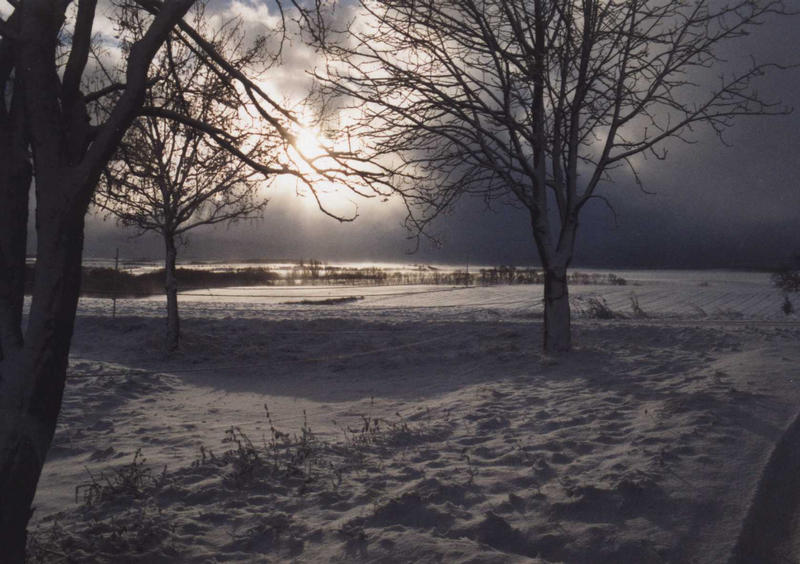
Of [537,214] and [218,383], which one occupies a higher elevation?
[537,214]

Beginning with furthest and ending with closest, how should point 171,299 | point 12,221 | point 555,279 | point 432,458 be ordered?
point 171,299 < point 555,279 < point 432,458 < point 12,221

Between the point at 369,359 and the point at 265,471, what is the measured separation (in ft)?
23.7

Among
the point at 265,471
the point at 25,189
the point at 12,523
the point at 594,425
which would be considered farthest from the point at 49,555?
the point at 594,425

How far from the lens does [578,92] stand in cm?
1003

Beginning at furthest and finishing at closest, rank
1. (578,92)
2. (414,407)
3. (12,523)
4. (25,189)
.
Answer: (578,92) < (414,407) < (25,189) < (12,523)

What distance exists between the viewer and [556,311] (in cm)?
1038

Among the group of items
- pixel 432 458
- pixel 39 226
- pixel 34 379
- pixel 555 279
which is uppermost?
pixel 39 226

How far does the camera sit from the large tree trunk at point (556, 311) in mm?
10336

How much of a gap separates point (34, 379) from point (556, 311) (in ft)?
28.6

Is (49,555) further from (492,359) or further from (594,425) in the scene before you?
(492,359)

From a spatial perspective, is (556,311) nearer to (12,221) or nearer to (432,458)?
(432,458)

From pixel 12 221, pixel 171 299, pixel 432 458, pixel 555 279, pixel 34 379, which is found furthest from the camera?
pixel 171 299

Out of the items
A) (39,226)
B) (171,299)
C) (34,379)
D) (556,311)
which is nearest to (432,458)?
(34,379)

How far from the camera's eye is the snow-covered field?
3.61 m
